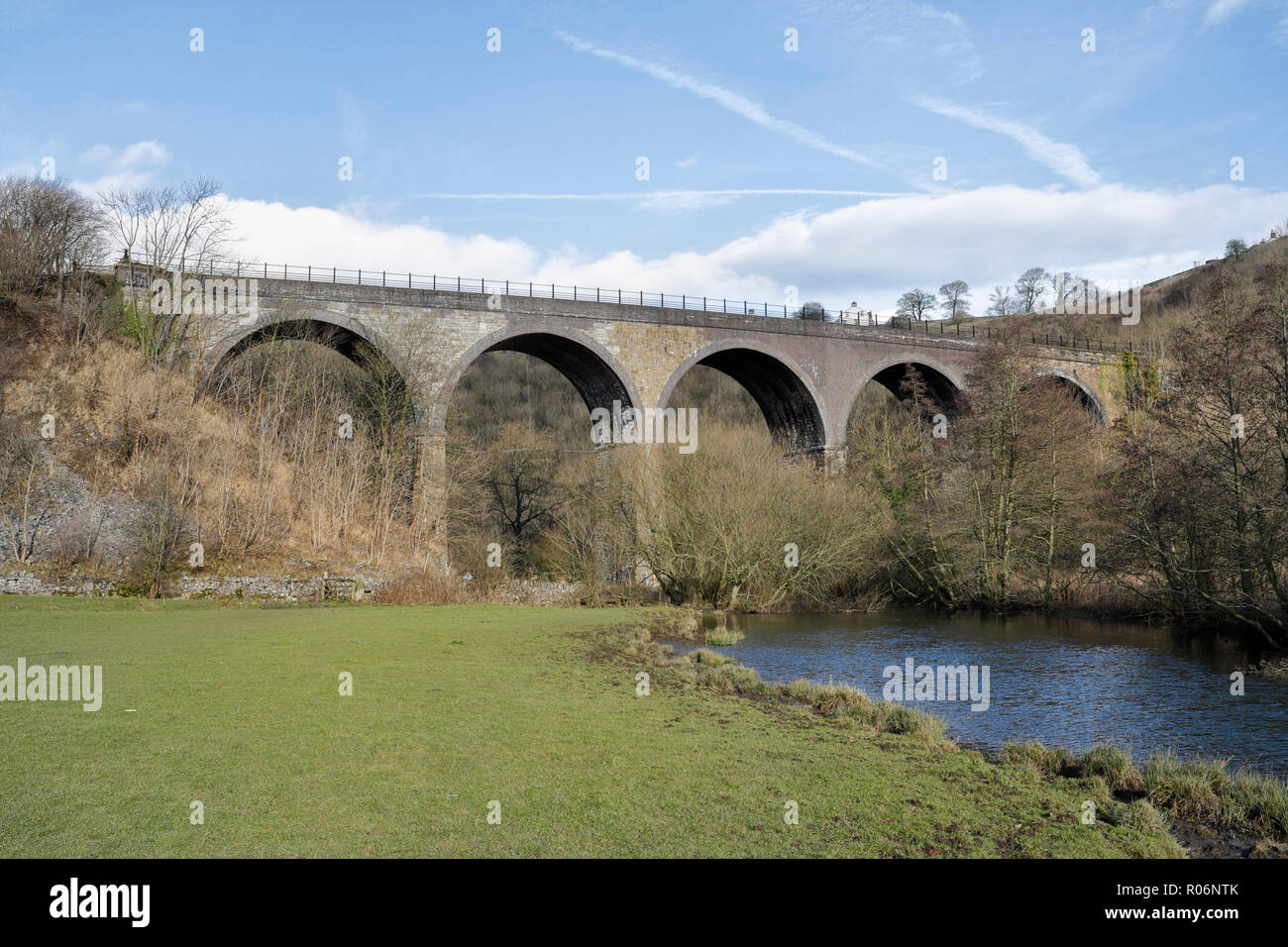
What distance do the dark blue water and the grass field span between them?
104 inches

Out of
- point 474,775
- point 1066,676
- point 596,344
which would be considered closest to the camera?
point 474,775

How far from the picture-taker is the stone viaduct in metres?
28.1

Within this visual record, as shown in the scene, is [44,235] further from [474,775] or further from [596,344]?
[474,775]

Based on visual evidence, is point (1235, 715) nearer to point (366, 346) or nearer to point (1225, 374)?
point (1225, 374)

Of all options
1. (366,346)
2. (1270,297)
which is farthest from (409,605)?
(1270,297)

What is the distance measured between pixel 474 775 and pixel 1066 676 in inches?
411

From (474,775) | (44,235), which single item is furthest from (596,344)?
(474,775)

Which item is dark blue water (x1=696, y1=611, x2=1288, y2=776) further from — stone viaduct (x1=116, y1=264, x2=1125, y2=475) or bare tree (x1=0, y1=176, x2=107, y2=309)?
bare tree (x1=0, y1=176, x2=107, y2=309)

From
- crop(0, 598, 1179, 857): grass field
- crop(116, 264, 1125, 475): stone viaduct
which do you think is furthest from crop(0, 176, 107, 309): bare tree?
crop(0, 598, 1179, 857): grass field

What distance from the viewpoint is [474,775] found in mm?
6105

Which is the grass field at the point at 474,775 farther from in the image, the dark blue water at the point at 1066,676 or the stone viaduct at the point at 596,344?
the stone viaduct at the point at 596,344

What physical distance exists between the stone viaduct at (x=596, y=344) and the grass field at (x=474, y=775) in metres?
19.2

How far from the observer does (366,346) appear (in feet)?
95.1
